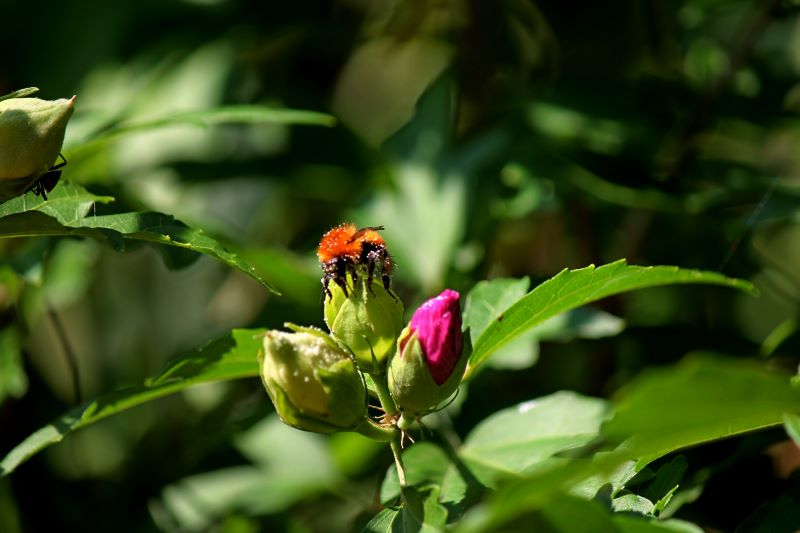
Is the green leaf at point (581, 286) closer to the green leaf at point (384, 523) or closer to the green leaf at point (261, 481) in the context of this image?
the green leaf at point (384, 523)

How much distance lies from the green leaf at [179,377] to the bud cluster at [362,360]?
0.11 m

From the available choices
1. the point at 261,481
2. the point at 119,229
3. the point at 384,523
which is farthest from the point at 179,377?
the point at 261,481

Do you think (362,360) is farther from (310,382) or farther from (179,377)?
(179,377)

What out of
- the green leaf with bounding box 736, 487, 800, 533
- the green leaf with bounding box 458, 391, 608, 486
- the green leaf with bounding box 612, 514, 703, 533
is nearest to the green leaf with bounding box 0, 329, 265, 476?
the green leaf with bounding box 458, 391, 608, 486

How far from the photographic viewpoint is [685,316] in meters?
1.85

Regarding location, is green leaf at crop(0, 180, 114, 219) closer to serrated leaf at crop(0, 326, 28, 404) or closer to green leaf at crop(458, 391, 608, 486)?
serrated leaf at crop(0, 326, 28, 404)

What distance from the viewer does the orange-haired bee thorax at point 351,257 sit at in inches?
39.2

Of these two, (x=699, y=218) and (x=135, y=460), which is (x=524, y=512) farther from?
(x=135, y=460)

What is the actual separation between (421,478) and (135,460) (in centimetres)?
105

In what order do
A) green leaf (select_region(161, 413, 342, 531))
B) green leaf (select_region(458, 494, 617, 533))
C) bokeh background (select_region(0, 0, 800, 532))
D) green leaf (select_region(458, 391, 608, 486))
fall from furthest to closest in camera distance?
green leaf (select_region(161, 413, 342, 531)) < bokeh background (select_region(0, 0, 800, 532)) < green leaf (select_region(458, 391, 608, 486)) < green leaf (select_region(458, 494, 617, 533))

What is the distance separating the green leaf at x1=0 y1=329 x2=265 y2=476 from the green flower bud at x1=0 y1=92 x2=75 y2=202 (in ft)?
0.87

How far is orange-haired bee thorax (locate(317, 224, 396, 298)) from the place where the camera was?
3.27ft

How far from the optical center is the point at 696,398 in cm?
58

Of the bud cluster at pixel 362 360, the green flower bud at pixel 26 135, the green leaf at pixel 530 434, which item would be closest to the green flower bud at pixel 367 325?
the bud cluster at pixel 362 360
